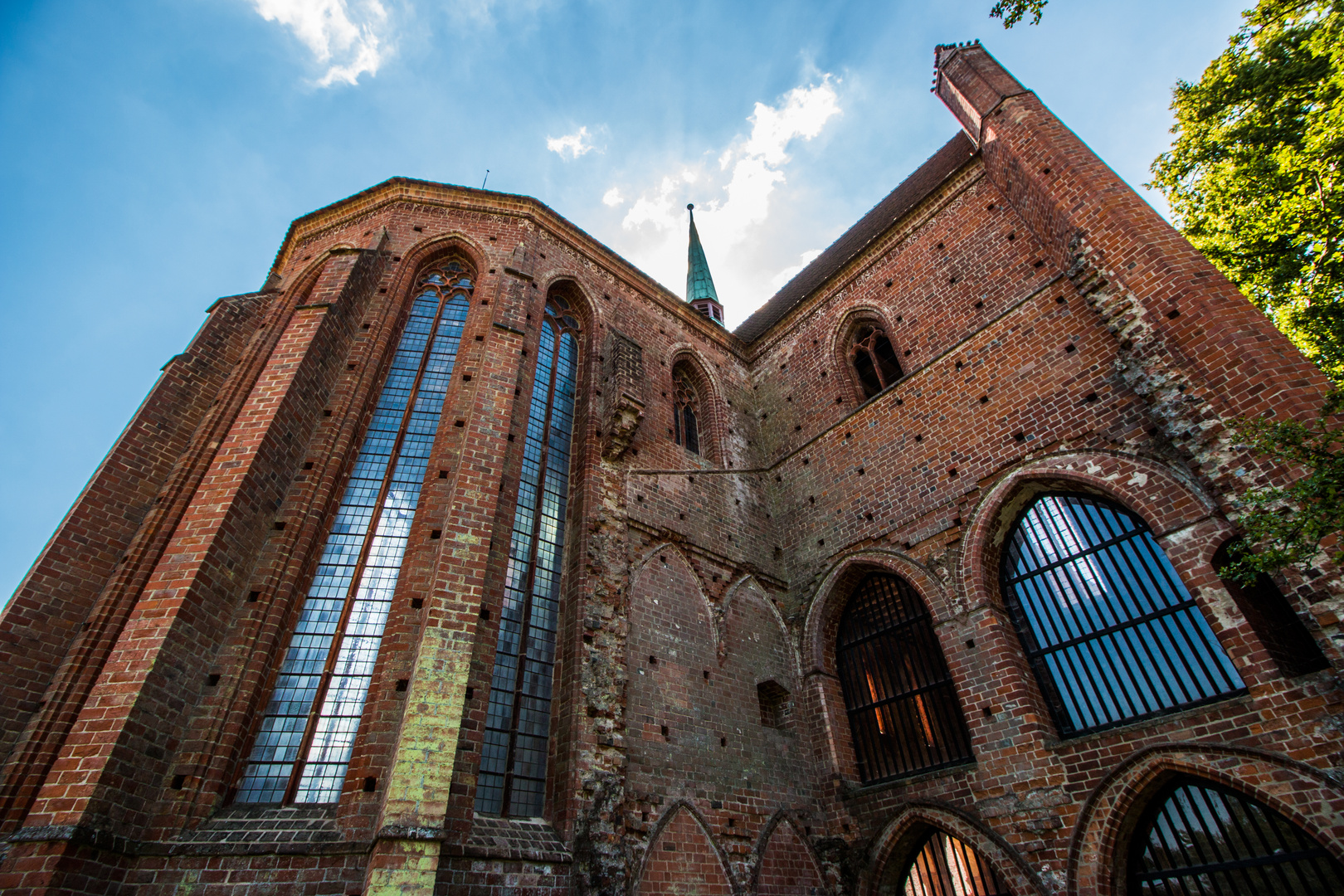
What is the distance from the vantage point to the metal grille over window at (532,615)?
23.8 ft

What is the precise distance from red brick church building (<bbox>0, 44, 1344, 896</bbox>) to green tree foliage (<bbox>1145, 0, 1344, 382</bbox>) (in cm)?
300

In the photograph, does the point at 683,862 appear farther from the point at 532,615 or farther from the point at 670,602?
the point at 532,615

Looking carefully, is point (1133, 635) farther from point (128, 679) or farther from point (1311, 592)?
point (128, 679)

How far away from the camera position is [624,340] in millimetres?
11805

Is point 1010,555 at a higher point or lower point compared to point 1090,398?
lower

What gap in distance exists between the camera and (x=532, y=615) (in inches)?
329

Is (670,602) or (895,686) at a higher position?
(670,602)

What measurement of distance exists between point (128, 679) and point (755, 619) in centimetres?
783

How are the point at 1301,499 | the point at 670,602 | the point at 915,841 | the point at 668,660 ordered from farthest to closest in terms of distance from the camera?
the point at 670,602, the point at 668,660, the point at 915,841, the point at 1301,499

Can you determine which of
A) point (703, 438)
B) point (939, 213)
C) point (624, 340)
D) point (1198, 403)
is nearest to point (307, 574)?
point (624, 340)

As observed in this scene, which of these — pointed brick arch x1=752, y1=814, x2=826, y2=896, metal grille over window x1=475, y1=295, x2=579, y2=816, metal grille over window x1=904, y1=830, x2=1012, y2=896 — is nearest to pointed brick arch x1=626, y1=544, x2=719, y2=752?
metal grille over window x1=475, y1=295, x2=579, y2=816

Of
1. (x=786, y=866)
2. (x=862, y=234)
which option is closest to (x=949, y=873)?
(x=786, y=866)

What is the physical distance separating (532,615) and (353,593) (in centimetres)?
215

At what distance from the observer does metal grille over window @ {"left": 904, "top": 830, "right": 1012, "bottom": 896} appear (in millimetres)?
7234
